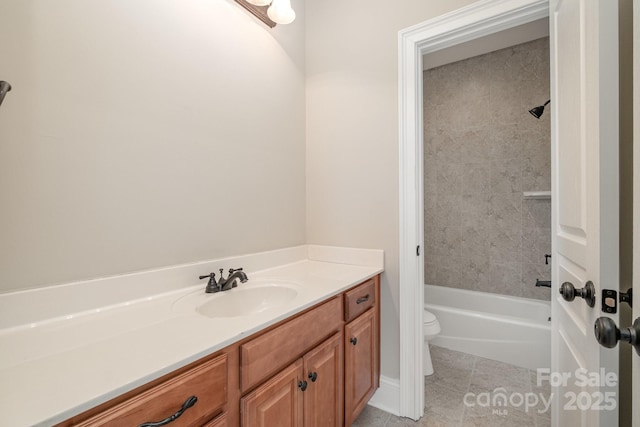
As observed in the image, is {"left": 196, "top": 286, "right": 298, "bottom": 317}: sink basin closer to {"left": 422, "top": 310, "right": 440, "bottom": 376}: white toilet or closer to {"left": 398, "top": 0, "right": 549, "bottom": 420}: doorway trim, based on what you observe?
{"left": 398, "top": 0, "right": 549, "bottom": 420}: doorway trim

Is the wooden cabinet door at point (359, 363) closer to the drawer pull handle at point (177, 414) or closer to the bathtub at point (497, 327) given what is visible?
the drawer pull handle at point (177, 414)

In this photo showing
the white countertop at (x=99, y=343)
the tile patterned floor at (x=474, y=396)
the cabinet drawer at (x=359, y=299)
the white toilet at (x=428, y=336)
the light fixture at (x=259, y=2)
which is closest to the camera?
the white countertop at (x=99, y=343)

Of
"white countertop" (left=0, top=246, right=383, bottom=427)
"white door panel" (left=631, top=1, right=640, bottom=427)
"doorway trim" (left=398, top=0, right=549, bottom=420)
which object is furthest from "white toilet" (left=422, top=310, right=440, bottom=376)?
"white door panel" (left=631, top=1, right=640, bottom=427)

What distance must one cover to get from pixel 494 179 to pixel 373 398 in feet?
7.11

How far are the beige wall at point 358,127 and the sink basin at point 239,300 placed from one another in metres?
0.62

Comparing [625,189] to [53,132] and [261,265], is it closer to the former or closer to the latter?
[261,265]

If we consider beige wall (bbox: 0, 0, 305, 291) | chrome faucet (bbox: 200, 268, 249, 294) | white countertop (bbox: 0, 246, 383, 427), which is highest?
beige wall (bbox: 0, 0, 305, 291)

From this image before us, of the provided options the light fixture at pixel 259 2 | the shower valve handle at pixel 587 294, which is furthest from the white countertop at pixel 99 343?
the light fixture at pixel 259 2

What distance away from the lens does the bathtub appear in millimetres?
2092

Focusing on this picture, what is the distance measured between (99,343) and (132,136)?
73 cm

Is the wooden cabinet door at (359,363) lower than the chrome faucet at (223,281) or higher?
lower

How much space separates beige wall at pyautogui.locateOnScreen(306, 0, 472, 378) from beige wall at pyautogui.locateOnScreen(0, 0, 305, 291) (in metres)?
0.35

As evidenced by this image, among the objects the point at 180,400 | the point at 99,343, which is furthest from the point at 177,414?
the point at 99,343

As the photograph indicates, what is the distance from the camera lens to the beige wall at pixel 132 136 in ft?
2.75
